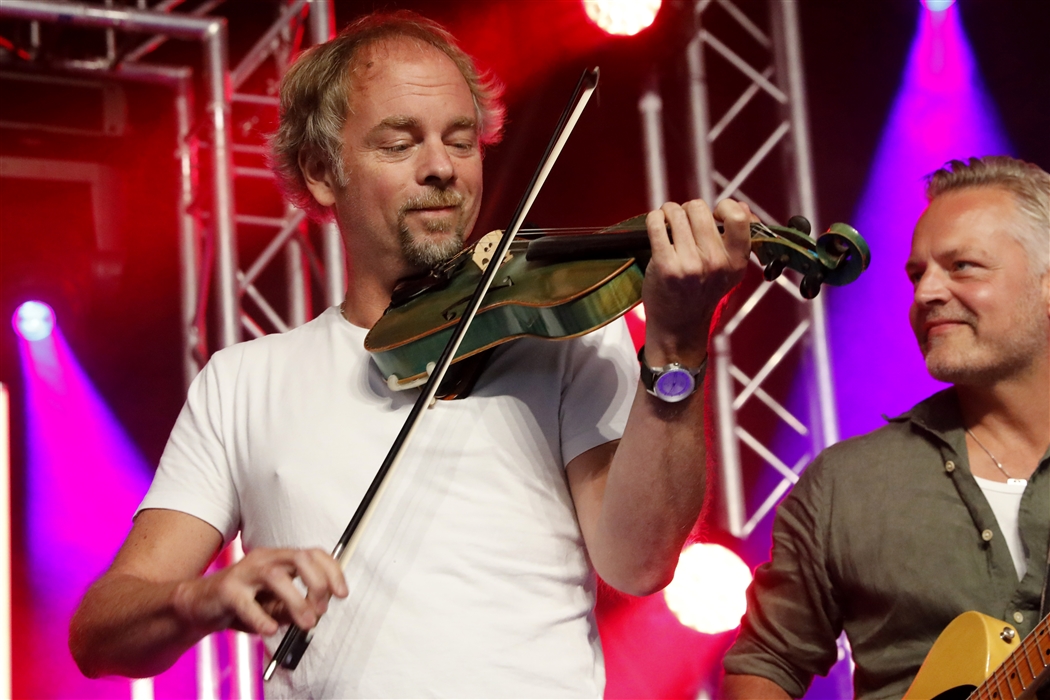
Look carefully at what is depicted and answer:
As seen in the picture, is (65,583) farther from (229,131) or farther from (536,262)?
(536,262)

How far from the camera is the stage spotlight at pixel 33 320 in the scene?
4.16 meters

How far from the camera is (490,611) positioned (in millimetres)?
1496

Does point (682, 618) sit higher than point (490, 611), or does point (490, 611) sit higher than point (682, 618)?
point (490, 611)

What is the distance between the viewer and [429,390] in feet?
4.68

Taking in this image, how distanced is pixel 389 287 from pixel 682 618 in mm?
2170

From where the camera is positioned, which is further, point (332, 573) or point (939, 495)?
point (939, 495)

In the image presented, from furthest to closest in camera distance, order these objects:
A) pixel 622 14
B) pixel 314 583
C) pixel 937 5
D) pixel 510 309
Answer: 1. pixel 937 5
2. pixel 622 14
3. pixel 510 309
4. pixel 314 583

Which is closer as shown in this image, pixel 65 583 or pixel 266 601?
pixel 266 601

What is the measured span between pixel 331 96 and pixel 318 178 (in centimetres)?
18

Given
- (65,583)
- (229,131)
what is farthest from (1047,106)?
(65,583)

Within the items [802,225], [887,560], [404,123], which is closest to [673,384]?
[802,225]

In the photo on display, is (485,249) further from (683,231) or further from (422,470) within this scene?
(683,231)

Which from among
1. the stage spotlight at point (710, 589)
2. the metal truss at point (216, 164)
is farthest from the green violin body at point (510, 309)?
the stage spotlight at point (710, 589)

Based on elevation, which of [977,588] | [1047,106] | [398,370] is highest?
[1047,106]
